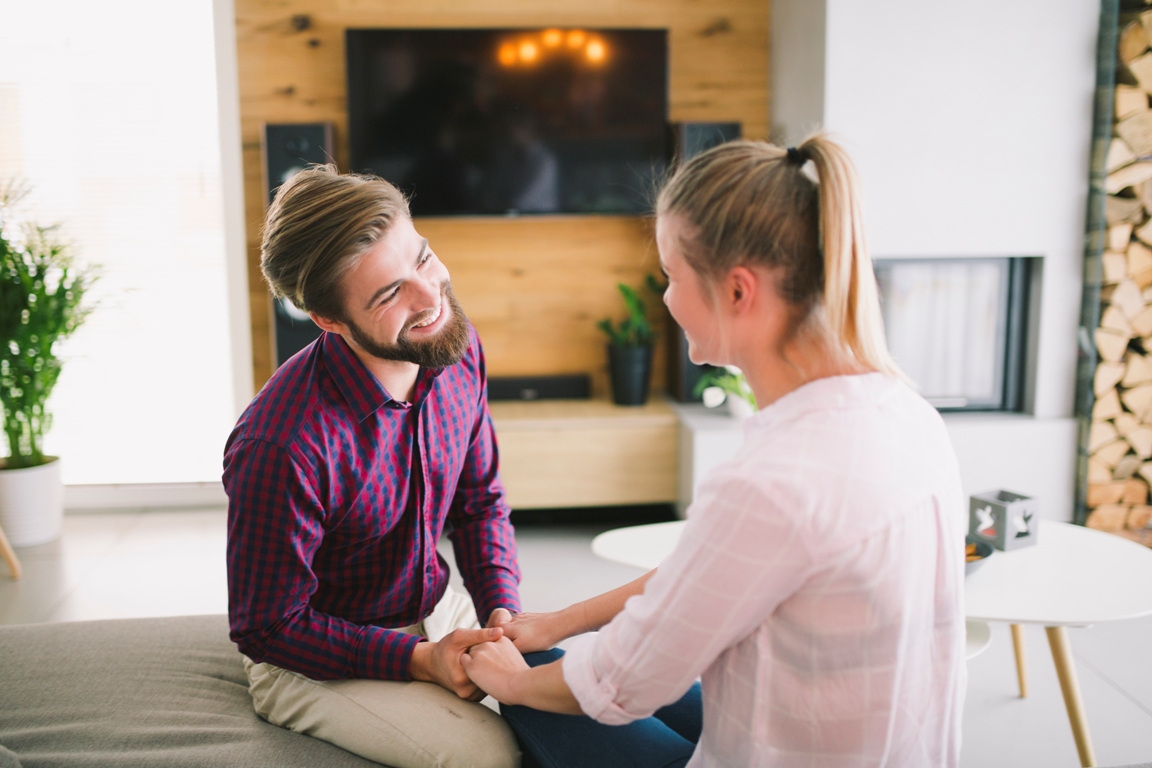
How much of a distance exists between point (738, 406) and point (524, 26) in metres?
1.62

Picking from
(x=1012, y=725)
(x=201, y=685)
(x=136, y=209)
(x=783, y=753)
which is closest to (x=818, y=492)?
(x=783, y=753)

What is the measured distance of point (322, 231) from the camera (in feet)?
4.16

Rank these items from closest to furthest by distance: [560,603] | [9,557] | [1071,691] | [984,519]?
[1071,691], [984,519], [560,603], [9,557]

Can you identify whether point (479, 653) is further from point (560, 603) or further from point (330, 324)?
point (560, 603)

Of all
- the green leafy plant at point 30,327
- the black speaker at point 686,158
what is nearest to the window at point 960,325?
the black speaker at point 686,158

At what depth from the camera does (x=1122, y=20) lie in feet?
9.30

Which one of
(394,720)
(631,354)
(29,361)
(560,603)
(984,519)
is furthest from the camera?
(631,354)

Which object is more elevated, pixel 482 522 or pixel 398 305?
pixel 398 305

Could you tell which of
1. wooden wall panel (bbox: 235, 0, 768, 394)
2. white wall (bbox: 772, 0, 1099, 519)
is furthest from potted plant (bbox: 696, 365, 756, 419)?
white wall (bbox: 772, 0, 1099, 519)

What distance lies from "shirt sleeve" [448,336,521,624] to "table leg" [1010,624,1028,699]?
1.23 m

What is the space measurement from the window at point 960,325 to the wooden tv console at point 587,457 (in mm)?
902

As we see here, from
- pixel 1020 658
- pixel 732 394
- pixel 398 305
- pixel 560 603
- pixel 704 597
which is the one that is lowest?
pixel 560 603

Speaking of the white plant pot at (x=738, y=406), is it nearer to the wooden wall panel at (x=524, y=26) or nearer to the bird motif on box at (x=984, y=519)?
the wooden wall panel at (x=524, y=26)

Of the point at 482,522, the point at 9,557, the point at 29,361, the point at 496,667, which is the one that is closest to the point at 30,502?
the point at 9,557
